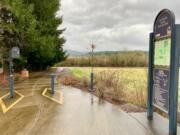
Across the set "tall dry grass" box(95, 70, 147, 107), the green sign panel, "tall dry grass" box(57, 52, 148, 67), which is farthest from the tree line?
the green sign panel

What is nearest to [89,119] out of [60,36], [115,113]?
[115,113]

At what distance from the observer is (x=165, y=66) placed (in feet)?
22.4

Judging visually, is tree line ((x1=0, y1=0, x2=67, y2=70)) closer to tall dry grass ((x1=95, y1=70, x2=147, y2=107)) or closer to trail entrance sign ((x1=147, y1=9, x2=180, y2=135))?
tall dry grass ((x1=95, y1=70, x2=147, y2=107))

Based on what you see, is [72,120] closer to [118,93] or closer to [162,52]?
[162,52]

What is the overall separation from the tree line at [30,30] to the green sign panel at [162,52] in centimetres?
1533

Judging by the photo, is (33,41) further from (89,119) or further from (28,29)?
(89,119)

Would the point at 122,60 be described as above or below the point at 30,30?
below

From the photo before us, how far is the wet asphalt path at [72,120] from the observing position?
7082mm

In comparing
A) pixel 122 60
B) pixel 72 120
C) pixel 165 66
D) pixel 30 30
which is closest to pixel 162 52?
pixel 165 66

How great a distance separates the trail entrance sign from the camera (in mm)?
6227

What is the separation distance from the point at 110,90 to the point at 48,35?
1784 centimetres

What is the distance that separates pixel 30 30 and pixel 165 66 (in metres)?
17.6

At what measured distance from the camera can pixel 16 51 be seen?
19.3 metres

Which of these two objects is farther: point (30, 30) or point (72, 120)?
point (30, 30)
